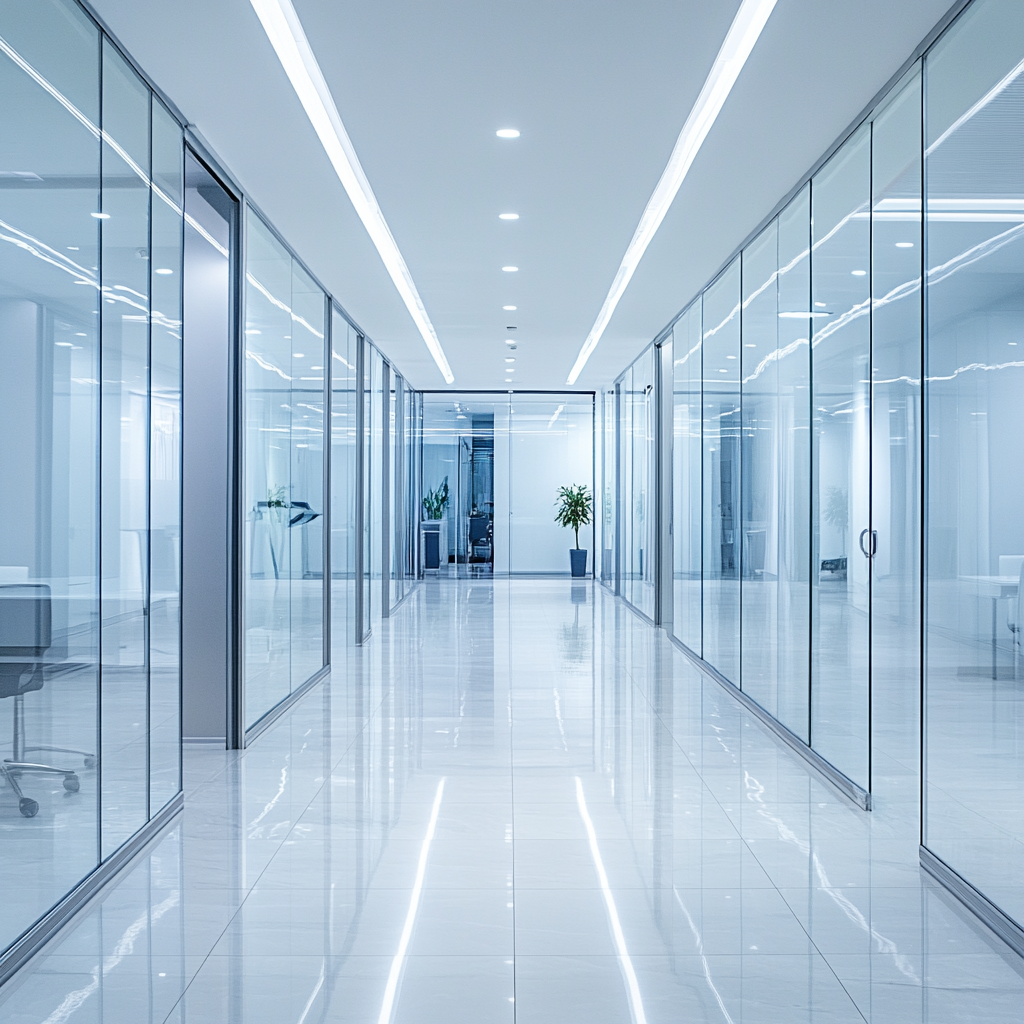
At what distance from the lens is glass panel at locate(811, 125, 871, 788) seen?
18.2ft

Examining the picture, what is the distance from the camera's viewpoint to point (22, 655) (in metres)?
3.52

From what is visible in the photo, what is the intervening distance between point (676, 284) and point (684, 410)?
1843mm

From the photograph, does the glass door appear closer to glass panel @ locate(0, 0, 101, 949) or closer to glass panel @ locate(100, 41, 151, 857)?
glass panel @ locate(100, 41, 151, 857)

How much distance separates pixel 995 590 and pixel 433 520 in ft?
57.8

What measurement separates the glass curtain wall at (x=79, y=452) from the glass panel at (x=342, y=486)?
498cm

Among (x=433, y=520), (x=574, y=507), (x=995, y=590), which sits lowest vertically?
(x=995, y=590)

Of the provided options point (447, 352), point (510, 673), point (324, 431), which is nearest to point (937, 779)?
point (510, 673)

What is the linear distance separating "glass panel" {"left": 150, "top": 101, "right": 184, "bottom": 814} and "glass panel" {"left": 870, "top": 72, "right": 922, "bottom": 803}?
3538 mm

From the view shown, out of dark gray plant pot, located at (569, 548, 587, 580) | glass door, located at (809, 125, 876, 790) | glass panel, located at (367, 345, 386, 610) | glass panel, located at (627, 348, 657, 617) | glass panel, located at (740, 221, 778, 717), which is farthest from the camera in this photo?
dark gray plant pot, located at (569, 548, 587, 580)

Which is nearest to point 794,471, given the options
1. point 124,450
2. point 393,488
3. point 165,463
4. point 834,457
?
point 834,457

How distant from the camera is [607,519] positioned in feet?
64.4

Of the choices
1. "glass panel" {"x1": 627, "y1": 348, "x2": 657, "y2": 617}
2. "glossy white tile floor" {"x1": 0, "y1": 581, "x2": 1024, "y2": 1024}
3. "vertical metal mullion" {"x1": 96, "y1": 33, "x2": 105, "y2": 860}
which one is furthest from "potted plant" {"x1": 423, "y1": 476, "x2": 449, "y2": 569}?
"vertical metal mullion" {"x1": 96, "y1": 33, "x2": 105, "y2": 860}

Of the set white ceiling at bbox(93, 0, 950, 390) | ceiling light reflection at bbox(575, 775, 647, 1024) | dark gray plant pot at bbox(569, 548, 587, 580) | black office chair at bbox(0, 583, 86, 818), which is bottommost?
ceiling light reflection at bbox(575, 775, 647, 1024)

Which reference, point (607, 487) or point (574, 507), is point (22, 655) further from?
point (574, 507)
